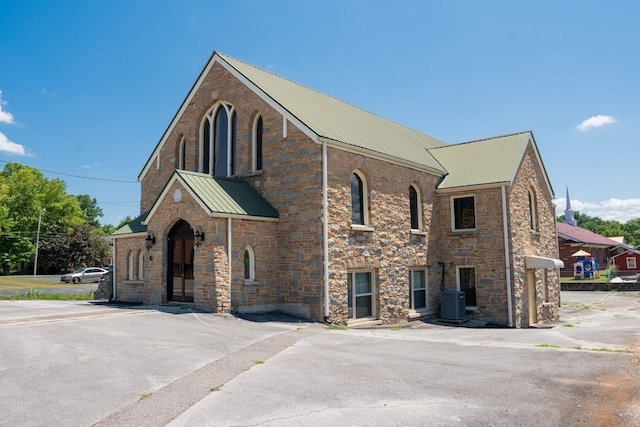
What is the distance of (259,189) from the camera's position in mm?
17719

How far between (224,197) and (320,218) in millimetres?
3236

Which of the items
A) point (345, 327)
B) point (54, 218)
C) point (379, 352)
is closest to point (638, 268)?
point (345, 327)

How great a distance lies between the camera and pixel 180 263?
55.8ft

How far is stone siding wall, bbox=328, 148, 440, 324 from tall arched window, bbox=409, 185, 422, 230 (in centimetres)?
19

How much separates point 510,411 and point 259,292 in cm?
1058

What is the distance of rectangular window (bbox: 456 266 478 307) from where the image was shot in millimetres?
20516

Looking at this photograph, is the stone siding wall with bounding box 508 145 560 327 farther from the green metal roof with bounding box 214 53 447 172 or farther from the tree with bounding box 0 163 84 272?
the tree with bounding box 0 163 84 272

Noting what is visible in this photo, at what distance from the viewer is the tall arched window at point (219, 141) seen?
751 inches

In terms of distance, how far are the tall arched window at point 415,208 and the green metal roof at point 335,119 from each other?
1.28 meters

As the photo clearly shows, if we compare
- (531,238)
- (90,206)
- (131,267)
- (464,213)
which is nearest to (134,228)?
(131,267)

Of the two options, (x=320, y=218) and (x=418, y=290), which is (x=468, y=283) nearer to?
(x=418, y=290)

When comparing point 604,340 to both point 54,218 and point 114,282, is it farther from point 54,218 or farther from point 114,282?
point 54,218

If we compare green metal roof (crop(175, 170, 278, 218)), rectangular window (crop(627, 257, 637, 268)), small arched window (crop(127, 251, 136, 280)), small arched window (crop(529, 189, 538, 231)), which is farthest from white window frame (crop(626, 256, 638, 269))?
small arched window (crop(127, 251, 136, 280))

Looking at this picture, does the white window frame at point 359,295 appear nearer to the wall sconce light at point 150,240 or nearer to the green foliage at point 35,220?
the wall sconce light at point 150,240
